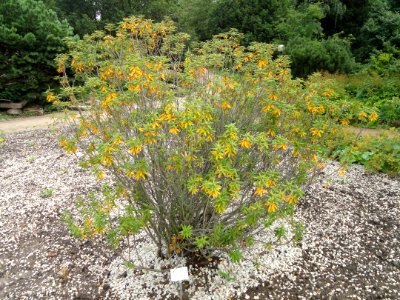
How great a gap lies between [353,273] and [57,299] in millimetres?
2408

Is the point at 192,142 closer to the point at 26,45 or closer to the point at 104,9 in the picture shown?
the point at 26,45

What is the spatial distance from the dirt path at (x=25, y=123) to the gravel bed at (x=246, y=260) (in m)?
4.00

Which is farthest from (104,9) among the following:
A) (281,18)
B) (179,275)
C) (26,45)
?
(179,275)

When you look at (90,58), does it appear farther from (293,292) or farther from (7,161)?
(7,161)

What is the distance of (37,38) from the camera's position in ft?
27.1

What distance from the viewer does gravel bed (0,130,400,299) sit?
254 cm

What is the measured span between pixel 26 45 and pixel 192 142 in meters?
8.11

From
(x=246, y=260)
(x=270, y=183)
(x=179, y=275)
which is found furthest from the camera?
(x=246, y=260)

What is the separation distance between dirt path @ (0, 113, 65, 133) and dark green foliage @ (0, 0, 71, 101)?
72 centimetres

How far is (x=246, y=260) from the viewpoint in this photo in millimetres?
2793

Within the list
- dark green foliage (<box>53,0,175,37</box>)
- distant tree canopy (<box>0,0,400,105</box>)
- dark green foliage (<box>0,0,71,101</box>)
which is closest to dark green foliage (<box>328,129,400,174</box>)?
distant tree canopy (<box>0,0,400,105</box>)

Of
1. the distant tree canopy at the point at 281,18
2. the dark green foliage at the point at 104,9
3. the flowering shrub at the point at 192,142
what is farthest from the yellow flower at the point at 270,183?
the dark green foliage at the point at 104,9

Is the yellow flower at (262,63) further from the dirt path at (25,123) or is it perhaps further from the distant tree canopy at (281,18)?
the distant tree canopy at (281,18)

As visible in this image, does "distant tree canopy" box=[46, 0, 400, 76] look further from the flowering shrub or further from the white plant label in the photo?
the white plant label
